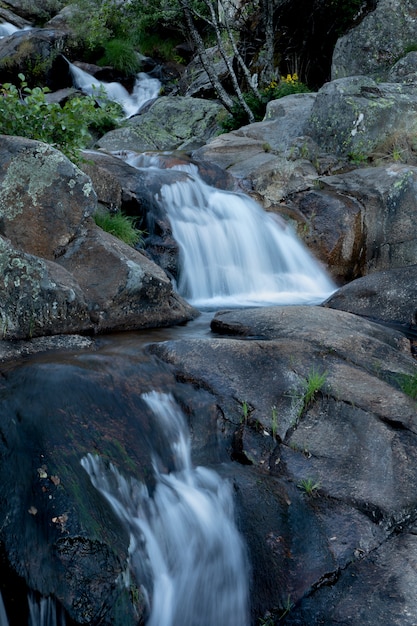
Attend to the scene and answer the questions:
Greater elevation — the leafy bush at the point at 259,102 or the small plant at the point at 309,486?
the leafy bush at the point at 259,102

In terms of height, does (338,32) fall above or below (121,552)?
above

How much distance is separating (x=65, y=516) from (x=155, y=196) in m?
5.95

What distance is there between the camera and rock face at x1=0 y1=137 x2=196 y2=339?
5.50m

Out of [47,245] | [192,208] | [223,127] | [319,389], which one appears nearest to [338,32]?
[223,127]

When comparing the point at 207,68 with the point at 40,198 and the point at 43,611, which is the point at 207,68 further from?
the point at 43,611

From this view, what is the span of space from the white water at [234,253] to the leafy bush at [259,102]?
5.07 meters

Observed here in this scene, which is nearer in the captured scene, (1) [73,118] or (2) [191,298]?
(1) [73,118]

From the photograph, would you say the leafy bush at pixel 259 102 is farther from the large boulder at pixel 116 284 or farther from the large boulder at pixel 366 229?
the large boulder at pixel 116 284

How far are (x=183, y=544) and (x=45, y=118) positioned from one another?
4859mm

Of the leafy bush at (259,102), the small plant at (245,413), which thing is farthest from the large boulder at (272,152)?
the small plant at (245,413)

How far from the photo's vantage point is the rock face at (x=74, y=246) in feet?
18.1

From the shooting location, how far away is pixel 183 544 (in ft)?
10.8

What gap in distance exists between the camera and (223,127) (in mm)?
13898

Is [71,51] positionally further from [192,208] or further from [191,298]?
[191,298]
